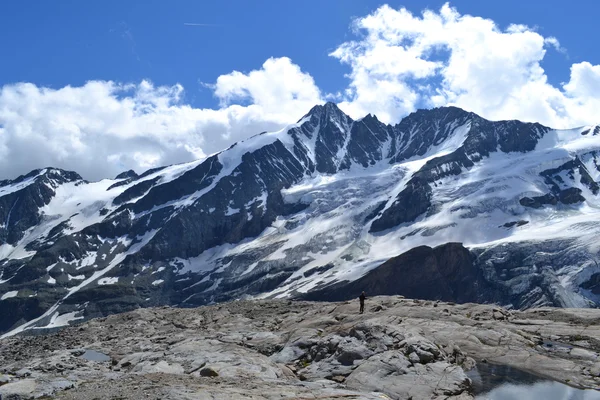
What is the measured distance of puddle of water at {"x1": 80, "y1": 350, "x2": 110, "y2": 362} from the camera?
58.5m

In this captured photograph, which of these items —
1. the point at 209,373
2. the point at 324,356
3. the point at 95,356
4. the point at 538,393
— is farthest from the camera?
the point at 95,356

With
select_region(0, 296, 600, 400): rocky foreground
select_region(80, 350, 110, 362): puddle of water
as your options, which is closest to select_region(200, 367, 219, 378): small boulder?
select_region(0, 296, 600, 400): rocky foreground

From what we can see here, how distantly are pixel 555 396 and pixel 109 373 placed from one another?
1189 inches

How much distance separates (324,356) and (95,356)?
25.2 m

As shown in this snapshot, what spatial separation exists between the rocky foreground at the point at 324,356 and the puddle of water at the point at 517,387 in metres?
1.03

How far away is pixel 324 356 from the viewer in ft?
155

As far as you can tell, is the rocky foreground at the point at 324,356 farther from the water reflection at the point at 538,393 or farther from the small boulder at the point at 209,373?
the water reflection at the point at 538,393

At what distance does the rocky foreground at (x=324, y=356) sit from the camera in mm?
37875

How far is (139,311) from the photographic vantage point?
313 feet

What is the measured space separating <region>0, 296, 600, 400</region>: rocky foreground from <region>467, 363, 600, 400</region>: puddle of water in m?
1.03

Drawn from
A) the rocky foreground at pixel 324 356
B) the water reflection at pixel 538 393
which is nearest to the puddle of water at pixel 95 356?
the rocky foreground at pixel 324 356

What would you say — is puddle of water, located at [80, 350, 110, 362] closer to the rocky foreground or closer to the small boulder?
the rocky foreground

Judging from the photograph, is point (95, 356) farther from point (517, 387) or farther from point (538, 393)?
point (538, 393)

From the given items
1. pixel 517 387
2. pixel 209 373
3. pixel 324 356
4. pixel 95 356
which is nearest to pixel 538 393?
pixel 517 387
